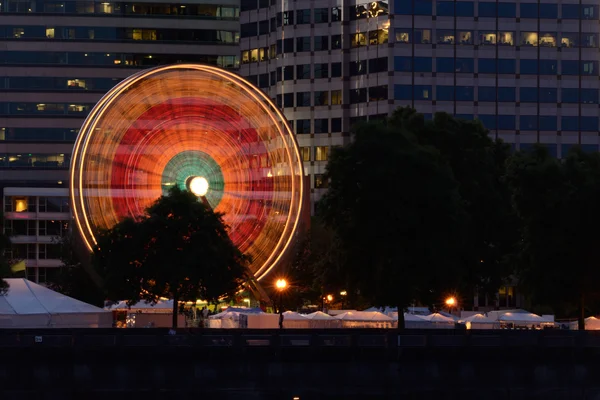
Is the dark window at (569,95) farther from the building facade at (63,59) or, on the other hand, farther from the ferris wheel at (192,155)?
the ferris wheel at (192,155)

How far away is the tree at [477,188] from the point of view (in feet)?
321

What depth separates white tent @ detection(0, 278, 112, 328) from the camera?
3551 inches

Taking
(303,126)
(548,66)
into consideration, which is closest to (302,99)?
(303,126)

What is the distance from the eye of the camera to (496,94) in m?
158

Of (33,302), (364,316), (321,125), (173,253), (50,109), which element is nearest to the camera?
(33,302)

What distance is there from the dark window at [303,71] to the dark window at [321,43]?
222 centimetres

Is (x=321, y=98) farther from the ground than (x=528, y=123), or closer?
farther from the ground

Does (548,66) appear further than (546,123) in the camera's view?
No

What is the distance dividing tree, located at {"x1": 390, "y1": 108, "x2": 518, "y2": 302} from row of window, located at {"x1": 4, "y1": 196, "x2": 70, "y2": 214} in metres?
75.2

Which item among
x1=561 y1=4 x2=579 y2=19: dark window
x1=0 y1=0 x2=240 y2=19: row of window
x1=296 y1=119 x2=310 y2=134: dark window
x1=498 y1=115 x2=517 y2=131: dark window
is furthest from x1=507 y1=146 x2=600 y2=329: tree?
x1=0 y1=0 x2=240 y2=19: row of window

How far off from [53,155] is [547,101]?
57158 millimetres

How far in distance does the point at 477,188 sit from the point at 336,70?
6655cm
